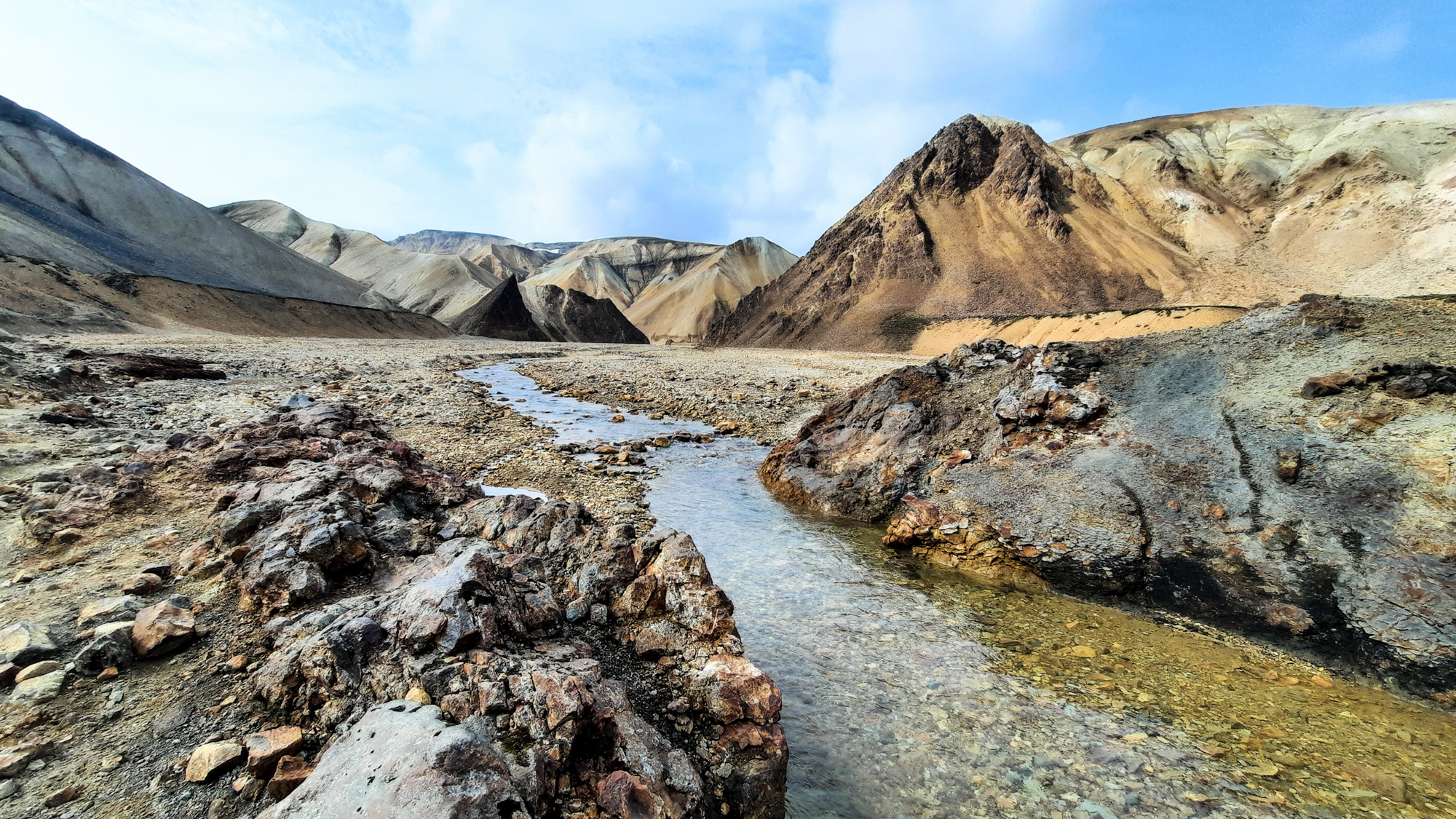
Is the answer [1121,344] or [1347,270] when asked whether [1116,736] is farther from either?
[1347,270]

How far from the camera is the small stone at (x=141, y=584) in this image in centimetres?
351

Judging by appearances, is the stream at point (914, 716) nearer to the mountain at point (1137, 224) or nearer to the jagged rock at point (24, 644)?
the jagged rock at point (24, 644)

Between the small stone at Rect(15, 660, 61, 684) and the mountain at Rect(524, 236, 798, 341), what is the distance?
103 meters

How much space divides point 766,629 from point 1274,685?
12.7 feet

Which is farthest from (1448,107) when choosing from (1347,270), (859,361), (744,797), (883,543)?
(744,797)

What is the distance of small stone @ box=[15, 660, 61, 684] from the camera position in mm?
2623

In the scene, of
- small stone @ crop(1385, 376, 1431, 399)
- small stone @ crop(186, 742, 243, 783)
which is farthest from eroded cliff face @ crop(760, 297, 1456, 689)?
small stone @ crop(186, 742, 243, 783)

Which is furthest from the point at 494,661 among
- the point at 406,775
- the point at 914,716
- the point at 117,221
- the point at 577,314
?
the point at 577,314

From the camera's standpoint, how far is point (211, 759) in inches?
91.4

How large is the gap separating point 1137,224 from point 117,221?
9734cm

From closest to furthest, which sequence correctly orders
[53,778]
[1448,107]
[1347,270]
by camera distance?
1. [53,778]
2. [1347,270]
3. [1448,107]

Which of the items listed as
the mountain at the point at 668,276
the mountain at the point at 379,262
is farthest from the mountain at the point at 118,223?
the mountain at the point at 668,276

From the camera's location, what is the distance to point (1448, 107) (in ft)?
184

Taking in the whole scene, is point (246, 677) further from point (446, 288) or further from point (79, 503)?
point (446, 288)
